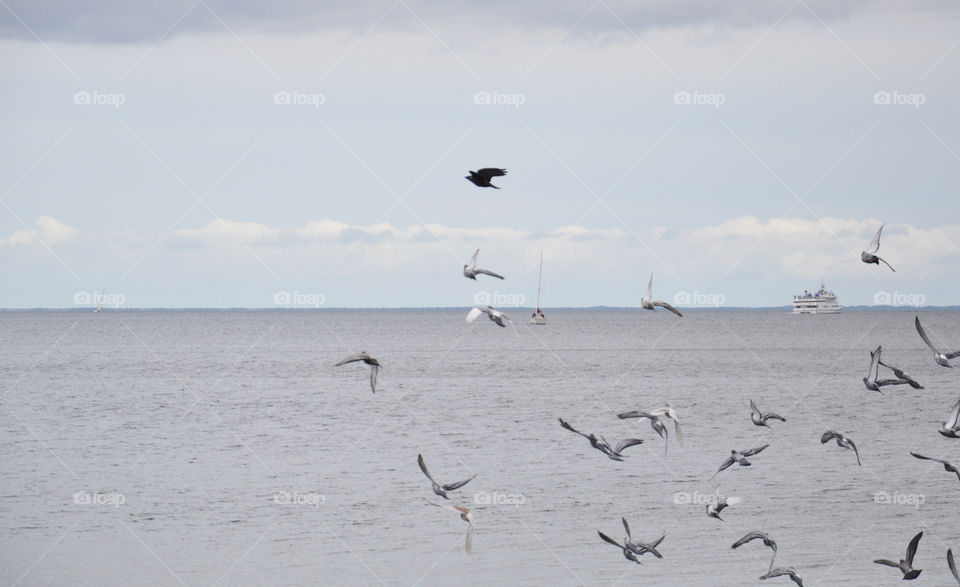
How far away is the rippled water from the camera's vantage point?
3097 centimetres

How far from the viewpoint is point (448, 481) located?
43.9m

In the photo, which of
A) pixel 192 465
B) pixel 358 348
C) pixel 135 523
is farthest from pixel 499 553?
pixel 358 348

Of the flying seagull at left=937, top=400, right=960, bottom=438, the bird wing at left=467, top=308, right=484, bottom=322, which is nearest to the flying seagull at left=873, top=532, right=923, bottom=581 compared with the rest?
the flying seagull at left=937, top=400, right=960, bottom=438

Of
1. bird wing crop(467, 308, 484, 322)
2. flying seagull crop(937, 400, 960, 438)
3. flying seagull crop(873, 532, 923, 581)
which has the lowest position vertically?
flying seagull crop(873, 532, 923, 581)

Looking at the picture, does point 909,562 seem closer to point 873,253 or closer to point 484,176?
point 873,253

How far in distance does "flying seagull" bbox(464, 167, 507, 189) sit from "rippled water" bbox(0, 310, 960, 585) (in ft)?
40.4

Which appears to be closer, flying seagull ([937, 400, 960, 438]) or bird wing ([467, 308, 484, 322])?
bird wing ([467, 308, 484, 322])

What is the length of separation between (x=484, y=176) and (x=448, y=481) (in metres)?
24.5

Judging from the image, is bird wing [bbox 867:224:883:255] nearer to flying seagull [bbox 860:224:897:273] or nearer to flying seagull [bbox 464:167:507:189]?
flying seagull [bbox 860:224:897:273]

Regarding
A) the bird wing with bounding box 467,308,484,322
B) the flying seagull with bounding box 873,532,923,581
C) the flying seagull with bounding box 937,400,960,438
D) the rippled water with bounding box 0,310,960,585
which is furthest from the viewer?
the rippled water with bounding box 0,310,960,585

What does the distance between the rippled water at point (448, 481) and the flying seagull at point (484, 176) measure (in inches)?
485

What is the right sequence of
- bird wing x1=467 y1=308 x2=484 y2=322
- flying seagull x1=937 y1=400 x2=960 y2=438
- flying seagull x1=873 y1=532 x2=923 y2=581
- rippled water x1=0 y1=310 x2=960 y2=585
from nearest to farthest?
bird wing x1=467 y1=308 x2=484 y2=322 < flying seagull x1=937 y1=400 x2=960 y2=438 < flying seagull x1=873 y1=532 x2=923 y2=581 < rippled water x1=0 y1=310 x2=960 y2=585

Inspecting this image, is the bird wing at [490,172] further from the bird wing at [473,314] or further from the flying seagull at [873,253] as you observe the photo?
the flying seagull at [873,253]

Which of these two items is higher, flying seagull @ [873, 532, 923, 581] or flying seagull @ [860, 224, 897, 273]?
flying seagull @ [860, 224, 897, 273]
